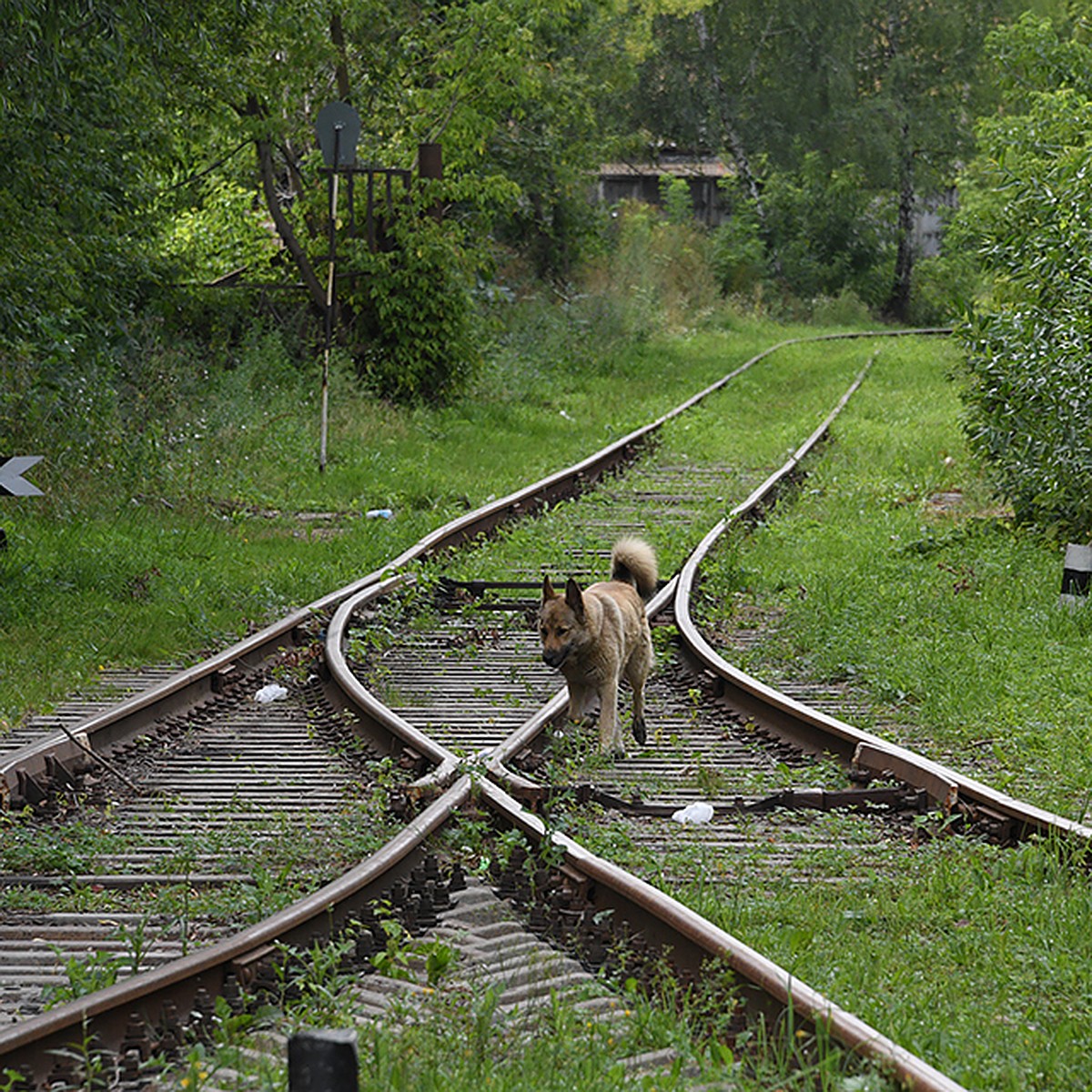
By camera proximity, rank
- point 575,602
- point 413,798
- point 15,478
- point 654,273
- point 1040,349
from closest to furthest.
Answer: point 413,798 < point 575,602 < point 15,478 < point 1040,349 < point 654,273

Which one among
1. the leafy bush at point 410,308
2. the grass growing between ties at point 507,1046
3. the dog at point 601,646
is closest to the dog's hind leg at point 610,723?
the dog at point 601,646

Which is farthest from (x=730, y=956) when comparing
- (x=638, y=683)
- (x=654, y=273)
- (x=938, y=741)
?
(x=654, y=273)

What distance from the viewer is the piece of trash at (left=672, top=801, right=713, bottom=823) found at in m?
6.46

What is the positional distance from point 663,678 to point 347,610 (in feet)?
7.10

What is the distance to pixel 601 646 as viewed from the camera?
7438 mm

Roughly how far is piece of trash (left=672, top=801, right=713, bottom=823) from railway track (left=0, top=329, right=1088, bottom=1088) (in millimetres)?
44

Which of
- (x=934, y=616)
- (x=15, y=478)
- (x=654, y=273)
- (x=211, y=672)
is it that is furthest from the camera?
(x=654, y=273)

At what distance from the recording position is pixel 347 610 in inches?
404

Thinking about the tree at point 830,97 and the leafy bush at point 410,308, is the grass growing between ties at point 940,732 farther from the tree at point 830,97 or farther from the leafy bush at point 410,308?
the tree at point 830,97

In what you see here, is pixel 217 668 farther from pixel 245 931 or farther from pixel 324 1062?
pixel 324 1062

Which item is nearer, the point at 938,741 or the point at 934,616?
the point at 938,741

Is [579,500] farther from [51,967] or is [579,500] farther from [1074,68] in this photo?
[1074,68]

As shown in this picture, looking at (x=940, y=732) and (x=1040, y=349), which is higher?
(x=1040, y=349)

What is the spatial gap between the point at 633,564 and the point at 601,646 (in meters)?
→ 1.20
